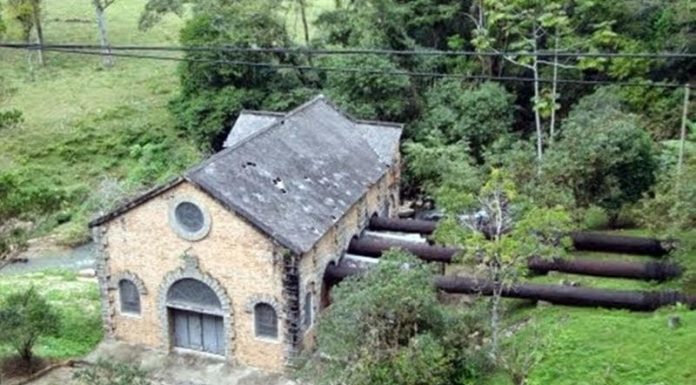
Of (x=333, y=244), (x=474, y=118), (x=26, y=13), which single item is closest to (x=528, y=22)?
(x=474, y=118)

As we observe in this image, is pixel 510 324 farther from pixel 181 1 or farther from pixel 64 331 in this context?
pixel 181 1

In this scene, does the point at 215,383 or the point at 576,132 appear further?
the point at 576,132

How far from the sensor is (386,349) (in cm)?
2255

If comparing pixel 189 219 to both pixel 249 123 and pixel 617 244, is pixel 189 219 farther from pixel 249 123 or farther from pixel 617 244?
pixel 617 244

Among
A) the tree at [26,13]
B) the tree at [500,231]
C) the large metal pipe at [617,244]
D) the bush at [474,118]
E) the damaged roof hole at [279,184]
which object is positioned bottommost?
the large metal pipe at [617,244]

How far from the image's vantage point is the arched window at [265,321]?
27641 mm

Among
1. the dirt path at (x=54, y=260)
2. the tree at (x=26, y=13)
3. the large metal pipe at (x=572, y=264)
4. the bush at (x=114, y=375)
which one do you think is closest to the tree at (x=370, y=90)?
the large metal pipe at (x=572, y=264)

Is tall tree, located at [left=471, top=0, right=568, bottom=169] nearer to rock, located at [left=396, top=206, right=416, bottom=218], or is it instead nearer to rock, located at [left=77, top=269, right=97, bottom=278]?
rock, located at [left=396, top=206, right=416, bottom=218]

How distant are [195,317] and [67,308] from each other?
6.00 metres

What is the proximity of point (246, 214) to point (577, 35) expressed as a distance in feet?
81.1

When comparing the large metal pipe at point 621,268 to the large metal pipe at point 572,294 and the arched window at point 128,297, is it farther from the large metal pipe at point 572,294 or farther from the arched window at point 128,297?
the arched window at point 128,297

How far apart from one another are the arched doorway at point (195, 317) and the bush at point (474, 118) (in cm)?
1880

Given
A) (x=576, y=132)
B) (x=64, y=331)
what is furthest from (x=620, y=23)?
(x=64, y=331)

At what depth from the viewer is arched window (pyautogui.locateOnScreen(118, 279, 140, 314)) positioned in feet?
96.4
